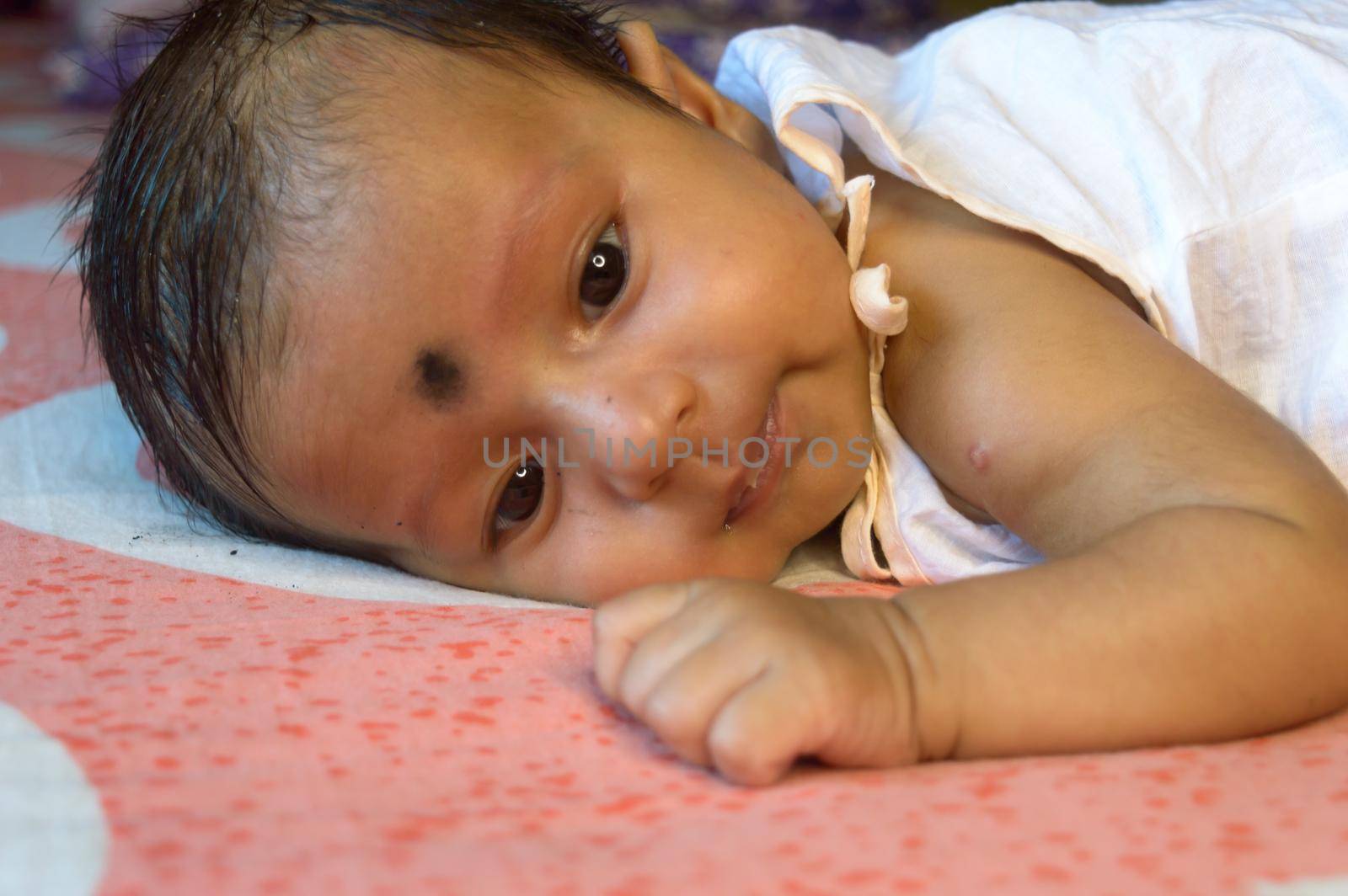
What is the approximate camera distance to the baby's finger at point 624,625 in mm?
652

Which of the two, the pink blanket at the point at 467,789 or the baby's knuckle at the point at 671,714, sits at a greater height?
the baby's knuckle at the point at 671,714

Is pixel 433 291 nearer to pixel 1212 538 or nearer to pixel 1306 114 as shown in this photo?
pixel 1212 538

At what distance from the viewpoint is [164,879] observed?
50cm

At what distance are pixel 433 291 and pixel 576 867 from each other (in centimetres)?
45

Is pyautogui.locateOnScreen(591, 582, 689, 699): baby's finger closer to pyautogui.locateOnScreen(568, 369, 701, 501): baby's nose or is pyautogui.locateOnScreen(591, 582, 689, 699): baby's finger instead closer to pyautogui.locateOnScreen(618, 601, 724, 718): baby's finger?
pyautogui.locateOnScreen(618, 601, 724, 718): baby's finger

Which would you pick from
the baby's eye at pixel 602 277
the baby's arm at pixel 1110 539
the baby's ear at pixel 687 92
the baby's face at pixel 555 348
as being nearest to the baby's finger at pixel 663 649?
the baby's arm at pixel 1110 539

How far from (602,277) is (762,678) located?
39 cm

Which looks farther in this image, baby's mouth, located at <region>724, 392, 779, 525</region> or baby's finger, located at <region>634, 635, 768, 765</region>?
baby's mouth, located at <region>724, 392, 779, 525</region>

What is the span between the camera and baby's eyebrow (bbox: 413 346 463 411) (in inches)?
33.7

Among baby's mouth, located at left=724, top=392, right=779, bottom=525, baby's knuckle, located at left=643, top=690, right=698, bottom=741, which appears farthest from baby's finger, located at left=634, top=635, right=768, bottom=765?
baby's mouth, located at left=724, top=392, right=779, bottom=525

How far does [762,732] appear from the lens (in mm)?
569

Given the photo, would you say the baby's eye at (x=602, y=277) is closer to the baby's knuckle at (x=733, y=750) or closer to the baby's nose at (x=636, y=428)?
the baby's nose at (x=636, y=428)

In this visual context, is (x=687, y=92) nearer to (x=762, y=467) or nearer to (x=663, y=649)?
(x=762, y=467)

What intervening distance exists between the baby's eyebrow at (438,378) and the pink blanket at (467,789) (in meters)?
0.14
